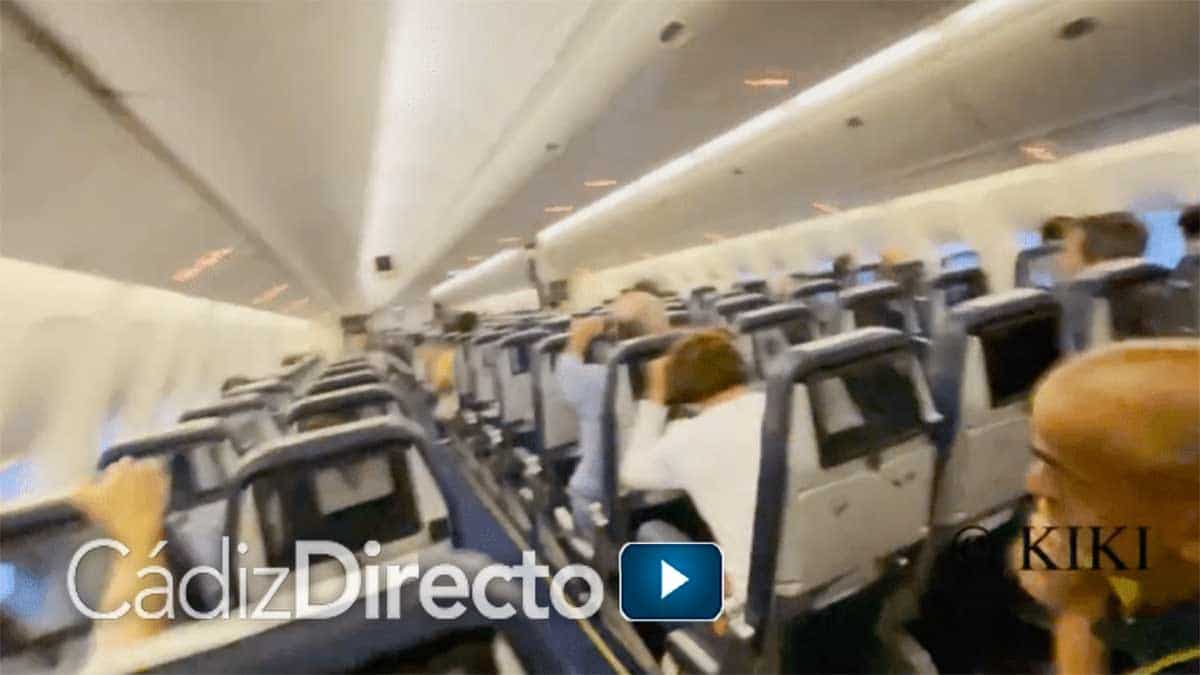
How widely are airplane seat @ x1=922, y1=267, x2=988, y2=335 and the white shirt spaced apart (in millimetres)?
2550

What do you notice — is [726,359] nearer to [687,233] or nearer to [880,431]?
[880,431]

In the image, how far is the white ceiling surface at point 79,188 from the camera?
64.8 inches

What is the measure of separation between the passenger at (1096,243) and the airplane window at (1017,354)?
1383 mm

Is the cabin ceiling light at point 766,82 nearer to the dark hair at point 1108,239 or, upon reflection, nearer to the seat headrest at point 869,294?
the seat headrest at point 869,294

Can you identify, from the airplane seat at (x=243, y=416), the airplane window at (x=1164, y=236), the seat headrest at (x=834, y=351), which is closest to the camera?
the seat headrest at (x=834, y=351)

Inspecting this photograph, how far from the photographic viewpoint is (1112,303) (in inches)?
100

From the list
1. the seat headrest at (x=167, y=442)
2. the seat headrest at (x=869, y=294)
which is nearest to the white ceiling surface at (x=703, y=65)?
the seat headrest at (x=869, y=294)

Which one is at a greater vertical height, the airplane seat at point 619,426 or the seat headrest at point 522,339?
the seat headrest at point 522,339

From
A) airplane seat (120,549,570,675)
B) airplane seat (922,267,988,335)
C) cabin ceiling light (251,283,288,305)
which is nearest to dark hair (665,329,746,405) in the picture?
airplane seat (120,549,570,675)

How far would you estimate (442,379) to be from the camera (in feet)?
25.7

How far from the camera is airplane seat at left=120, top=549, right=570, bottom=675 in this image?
85 centimetres

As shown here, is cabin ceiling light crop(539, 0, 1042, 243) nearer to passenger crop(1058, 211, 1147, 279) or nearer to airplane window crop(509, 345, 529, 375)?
passenger crop(1058, 211, 1147, 279)

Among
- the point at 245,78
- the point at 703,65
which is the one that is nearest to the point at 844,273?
the point at 703,65

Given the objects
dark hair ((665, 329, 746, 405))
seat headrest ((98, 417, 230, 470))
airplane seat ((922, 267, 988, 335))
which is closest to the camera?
seat headrest ((98, 417, 230, 470))
